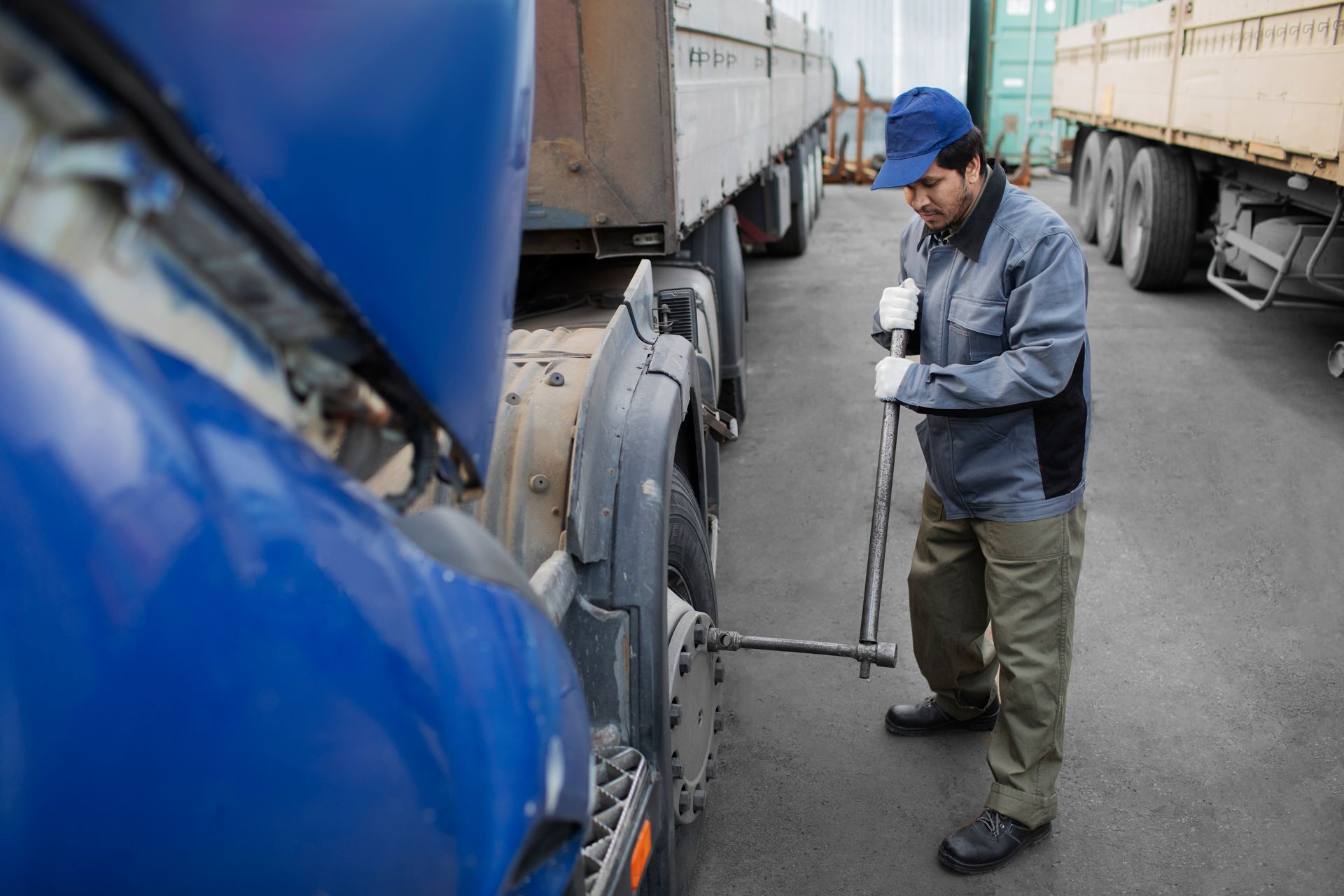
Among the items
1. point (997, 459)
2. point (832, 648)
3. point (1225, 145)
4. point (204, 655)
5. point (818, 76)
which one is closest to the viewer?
point (204, 655)

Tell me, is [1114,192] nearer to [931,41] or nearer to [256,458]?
[931,41]

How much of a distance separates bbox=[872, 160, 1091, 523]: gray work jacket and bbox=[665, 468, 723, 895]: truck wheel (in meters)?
0.59

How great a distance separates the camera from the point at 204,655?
735 mm

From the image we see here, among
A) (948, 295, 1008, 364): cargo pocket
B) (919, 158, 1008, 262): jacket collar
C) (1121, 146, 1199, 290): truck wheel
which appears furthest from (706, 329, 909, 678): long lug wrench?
(1121, 146, 1199, 290): truck wheel

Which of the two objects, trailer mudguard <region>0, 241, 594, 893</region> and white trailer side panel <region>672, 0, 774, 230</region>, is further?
white trailer side panel <region>672, 0, 774, 230</region>

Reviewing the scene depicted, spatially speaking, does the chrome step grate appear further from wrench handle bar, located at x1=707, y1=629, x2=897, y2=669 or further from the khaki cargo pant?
the khaki cargo pant

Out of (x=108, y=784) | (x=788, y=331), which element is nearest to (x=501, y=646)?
(x=108, y=784)

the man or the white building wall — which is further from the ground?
the white building wall

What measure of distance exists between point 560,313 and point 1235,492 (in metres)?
3.11

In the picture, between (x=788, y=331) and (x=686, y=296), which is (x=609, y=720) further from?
(x=788, y=331)

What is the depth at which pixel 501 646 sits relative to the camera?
0.95 meters

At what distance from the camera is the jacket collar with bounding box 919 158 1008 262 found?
7.48 ft

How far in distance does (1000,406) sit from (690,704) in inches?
36.3

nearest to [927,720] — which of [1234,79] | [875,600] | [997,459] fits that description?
[875,600]
